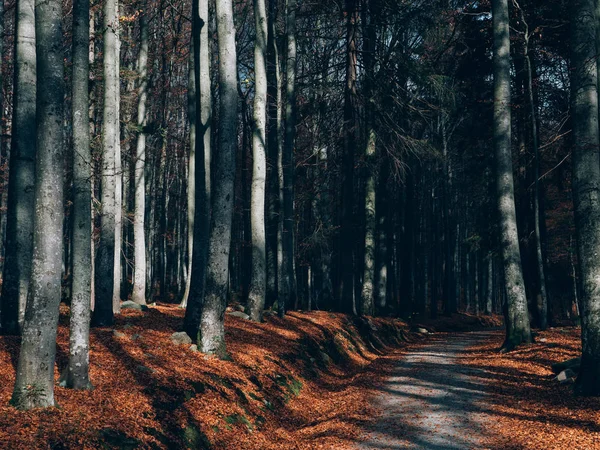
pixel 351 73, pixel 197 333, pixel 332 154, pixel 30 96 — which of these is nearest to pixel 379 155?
pixel 332 154

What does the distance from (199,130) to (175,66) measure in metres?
19.2

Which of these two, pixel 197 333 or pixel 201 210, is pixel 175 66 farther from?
pixel 197 333

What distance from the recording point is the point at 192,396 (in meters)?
9.59

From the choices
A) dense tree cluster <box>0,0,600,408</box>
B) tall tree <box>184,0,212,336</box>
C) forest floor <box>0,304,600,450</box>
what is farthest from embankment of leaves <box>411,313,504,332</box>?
tall tree <box>184,0,212,336</box>

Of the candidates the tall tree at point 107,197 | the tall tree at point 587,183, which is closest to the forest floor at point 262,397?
the tall tree at point 107,197

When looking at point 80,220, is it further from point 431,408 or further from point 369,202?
point 369,202

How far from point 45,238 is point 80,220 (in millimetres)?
1586

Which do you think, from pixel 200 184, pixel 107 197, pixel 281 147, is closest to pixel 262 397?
pixel 200 184

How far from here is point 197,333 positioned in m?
12.7

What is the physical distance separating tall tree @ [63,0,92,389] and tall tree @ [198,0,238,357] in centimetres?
341

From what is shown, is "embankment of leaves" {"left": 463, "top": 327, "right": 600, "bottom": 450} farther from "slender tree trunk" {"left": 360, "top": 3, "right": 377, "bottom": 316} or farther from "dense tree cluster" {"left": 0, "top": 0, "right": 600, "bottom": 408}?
"slender tree trunk" {"left": 360, "top": 3, "right": 377, "bottom": 316}

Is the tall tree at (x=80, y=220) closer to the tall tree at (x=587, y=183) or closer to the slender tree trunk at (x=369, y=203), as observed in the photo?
the tall tree at (x=587, y=183)

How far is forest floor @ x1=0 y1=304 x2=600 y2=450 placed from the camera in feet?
25.3

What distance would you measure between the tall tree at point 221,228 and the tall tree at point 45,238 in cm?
482
